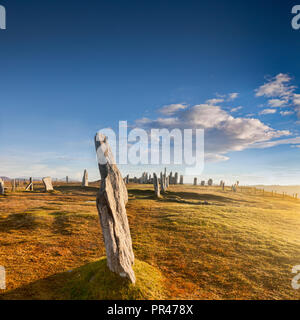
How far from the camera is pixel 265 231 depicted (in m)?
15.0

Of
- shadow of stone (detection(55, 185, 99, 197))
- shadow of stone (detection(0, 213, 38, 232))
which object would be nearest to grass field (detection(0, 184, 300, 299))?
shadow of stone (detection(0, 213, 38, 232))

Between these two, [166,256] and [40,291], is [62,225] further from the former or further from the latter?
[166,256]

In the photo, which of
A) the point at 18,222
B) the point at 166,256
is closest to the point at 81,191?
the point at 18,222

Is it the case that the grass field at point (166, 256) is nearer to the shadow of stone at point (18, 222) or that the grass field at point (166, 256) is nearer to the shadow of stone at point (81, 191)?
the shadow of stone at point (18, 222)

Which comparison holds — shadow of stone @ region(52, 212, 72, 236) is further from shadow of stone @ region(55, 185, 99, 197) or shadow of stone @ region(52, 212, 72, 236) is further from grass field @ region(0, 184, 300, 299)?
shadow of stone @ region(55, 185, 99, 197)

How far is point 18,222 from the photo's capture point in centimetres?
1462

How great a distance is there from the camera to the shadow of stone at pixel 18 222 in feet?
44.7

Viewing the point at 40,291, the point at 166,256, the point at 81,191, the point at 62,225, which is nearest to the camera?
the point at 40,291

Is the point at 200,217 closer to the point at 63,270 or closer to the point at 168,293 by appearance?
the point at 168,293

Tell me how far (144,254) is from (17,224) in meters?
10.6

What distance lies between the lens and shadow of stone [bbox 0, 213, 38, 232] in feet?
44.7

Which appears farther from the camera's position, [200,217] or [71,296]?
[200,217]

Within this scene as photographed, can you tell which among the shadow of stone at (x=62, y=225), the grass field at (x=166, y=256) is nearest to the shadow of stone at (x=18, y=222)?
the grass field at (x=166, y=256)
